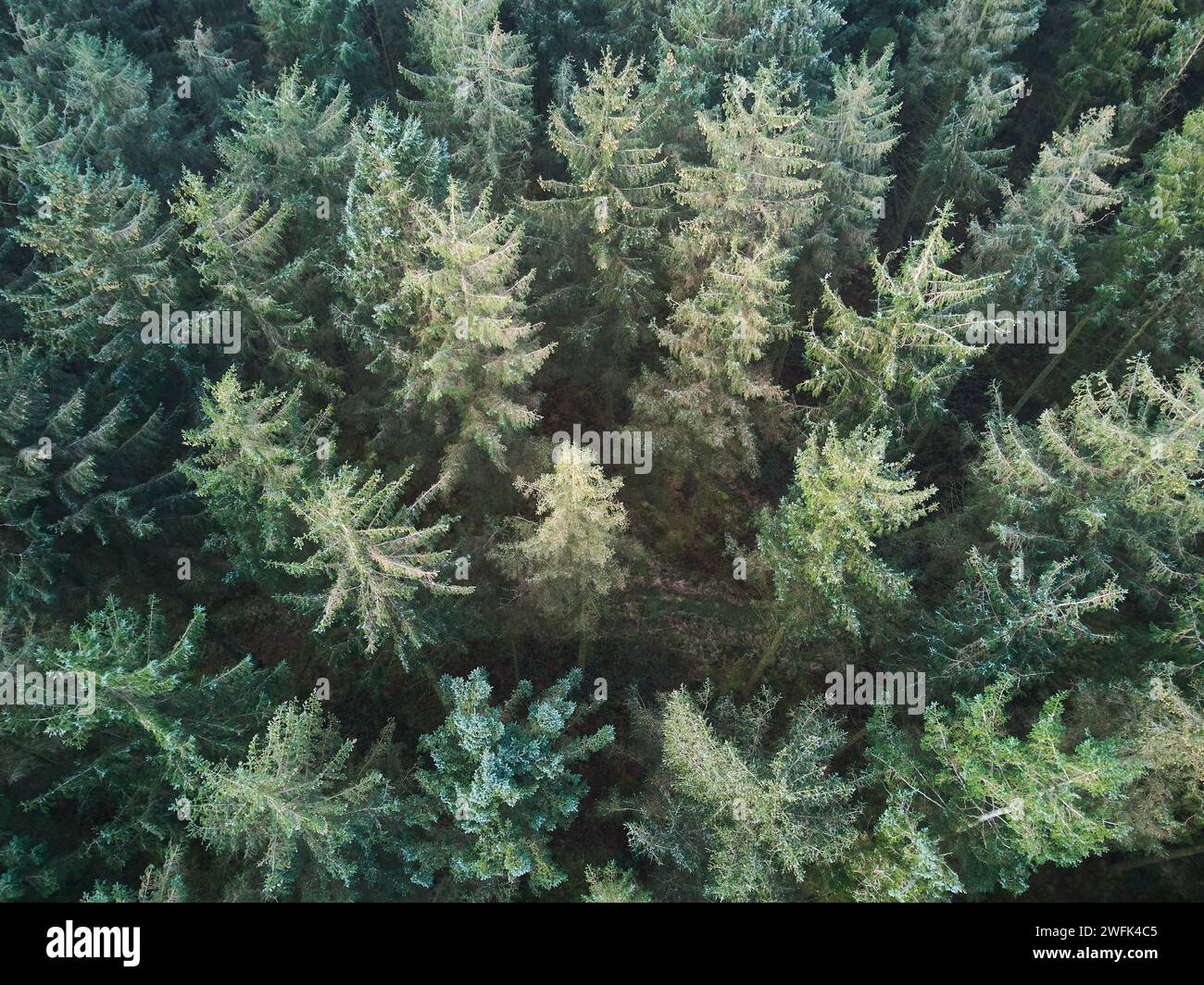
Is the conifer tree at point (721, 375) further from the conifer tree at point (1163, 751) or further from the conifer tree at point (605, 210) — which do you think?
A: the conifer tree at point (1163, 751)

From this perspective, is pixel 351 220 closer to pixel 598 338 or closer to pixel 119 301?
pixel 119 301

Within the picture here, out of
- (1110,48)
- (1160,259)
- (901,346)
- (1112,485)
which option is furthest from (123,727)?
(1110,48)

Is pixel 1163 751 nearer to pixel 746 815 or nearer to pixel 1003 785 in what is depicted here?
pixel 1003 785

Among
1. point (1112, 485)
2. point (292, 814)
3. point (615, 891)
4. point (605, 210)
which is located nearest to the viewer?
point (292, 814)

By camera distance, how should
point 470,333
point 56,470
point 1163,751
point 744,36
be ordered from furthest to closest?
point 744,36 < point 56,470 < point 470,333 < point 1163,751

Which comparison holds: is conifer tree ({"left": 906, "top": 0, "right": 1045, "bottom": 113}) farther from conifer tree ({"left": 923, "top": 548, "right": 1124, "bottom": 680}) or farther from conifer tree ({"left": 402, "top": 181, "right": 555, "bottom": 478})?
conifer tree ({"left": 402, "top": 181, "right": 555, "bottom": 478})

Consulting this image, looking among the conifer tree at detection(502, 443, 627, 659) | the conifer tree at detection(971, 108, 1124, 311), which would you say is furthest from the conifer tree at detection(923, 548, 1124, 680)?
the conifer tree at detection(971, 108, 1124, 311)
